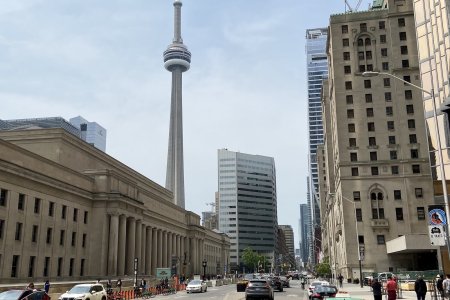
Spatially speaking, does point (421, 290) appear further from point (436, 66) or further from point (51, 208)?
point (51, 208)

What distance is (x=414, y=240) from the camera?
72438mm

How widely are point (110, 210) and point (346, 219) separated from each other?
42881 mm

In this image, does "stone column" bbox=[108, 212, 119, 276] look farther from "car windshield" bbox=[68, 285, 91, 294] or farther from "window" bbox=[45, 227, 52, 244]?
"car windshield" bbox=[68, 285, 91, 294]

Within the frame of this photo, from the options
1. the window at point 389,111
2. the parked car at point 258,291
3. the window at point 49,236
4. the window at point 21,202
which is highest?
the window at point 389,111

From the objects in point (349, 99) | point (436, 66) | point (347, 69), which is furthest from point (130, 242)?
point (436, 66)

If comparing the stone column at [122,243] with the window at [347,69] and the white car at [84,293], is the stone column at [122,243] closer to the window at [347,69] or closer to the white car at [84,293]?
the white car at [84,293]

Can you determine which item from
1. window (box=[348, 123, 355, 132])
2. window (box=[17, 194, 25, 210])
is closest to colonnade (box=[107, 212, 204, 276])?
window (box=[17, 194, 25, 210])

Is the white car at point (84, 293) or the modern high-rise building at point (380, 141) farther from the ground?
the modern high-rise building at point (380, 141)

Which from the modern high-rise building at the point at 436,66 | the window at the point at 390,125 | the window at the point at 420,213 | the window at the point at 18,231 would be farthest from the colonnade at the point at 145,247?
the window at the point at 420,213

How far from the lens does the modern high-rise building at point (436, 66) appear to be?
46.0 metres

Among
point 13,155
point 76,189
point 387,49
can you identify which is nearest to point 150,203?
point 76,189

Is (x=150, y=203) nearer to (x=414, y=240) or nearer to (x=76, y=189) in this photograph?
(x=76, y=189)

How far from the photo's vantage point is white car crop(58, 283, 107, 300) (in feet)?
103

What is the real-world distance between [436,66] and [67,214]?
52.7 m
